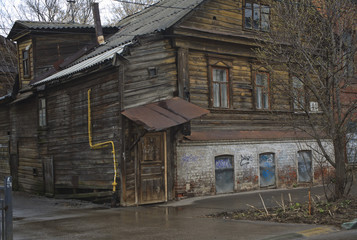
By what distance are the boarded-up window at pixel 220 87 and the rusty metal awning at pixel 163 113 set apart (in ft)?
7.49

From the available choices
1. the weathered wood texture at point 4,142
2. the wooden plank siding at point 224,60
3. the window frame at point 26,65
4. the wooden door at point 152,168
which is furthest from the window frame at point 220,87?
the weathered wood texture at point 4,142

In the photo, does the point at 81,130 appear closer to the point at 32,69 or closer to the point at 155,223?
the point at 32,69

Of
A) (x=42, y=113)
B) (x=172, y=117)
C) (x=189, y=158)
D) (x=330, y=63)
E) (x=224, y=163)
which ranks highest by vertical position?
(x=330, y=63)

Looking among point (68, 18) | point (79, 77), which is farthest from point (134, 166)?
point (68, 18)

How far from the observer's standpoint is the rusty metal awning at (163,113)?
44.2 feet

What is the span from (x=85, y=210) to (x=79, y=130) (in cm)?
396

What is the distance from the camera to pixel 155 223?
10.8 metres

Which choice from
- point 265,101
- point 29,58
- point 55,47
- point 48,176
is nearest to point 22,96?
point 29,58

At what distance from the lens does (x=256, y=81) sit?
61.5 ft

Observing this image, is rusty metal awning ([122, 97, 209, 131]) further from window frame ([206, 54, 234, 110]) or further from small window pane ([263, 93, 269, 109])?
small window pane ([263, 93, 269, 109])

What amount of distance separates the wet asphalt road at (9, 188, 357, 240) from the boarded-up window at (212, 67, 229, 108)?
3623 mm

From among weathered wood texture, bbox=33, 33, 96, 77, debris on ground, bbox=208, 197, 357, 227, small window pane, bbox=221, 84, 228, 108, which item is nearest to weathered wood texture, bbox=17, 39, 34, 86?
weathered wood texture, bbox=33, 33, 96, 77

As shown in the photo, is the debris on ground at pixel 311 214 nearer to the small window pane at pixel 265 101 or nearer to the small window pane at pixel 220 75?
the small window pane at pixel 220 75

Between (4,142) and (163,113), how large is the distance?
13731 millimetres
